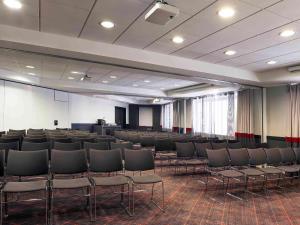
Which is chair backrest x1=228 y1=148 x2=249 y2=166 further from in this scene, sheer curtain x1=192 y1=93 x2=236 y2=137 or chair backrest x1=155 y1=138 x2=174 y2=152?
sheer curtain x1=192 y1=93 x2=236 y2=137

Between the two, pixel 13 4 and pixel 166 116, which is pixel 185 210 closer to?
pixel 13 4

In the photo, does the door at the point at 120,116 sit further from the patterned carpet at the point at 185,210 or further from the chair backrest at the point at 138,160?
the chair backrest at the point at 138,160

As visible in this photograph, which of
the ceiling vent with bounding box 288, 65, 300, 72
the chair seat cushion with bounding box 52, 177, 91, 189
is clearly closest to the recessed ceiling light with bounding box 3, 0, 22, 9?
the chair seat cushion with bounding box 52, 177, 91, 189

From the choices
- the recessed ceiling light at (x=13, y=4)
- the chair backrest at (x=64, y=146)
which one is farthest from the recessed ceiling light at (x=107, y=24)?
the chair backrest at (x=64, y=146)

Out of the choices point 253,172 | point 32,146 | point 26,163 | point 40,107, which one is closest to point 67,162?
point 26,163

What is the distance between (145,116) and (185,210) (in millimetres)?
17821

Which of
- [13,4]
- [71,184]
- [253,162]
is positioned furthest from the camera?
[253,162]

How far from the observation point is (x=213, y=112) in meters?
12.6

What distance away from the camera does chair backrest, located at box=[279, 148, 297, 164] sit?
5.99 m

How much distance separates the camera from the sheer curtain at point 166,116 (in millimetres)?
18712

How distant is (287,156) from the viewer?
6.06 metres

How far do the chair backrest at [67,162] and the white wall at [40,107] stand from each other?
20.7 ft

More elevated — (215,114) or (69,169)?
(215,114)

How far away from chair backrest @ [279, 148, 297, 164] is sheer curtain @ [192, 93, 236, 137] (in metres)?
4.83
